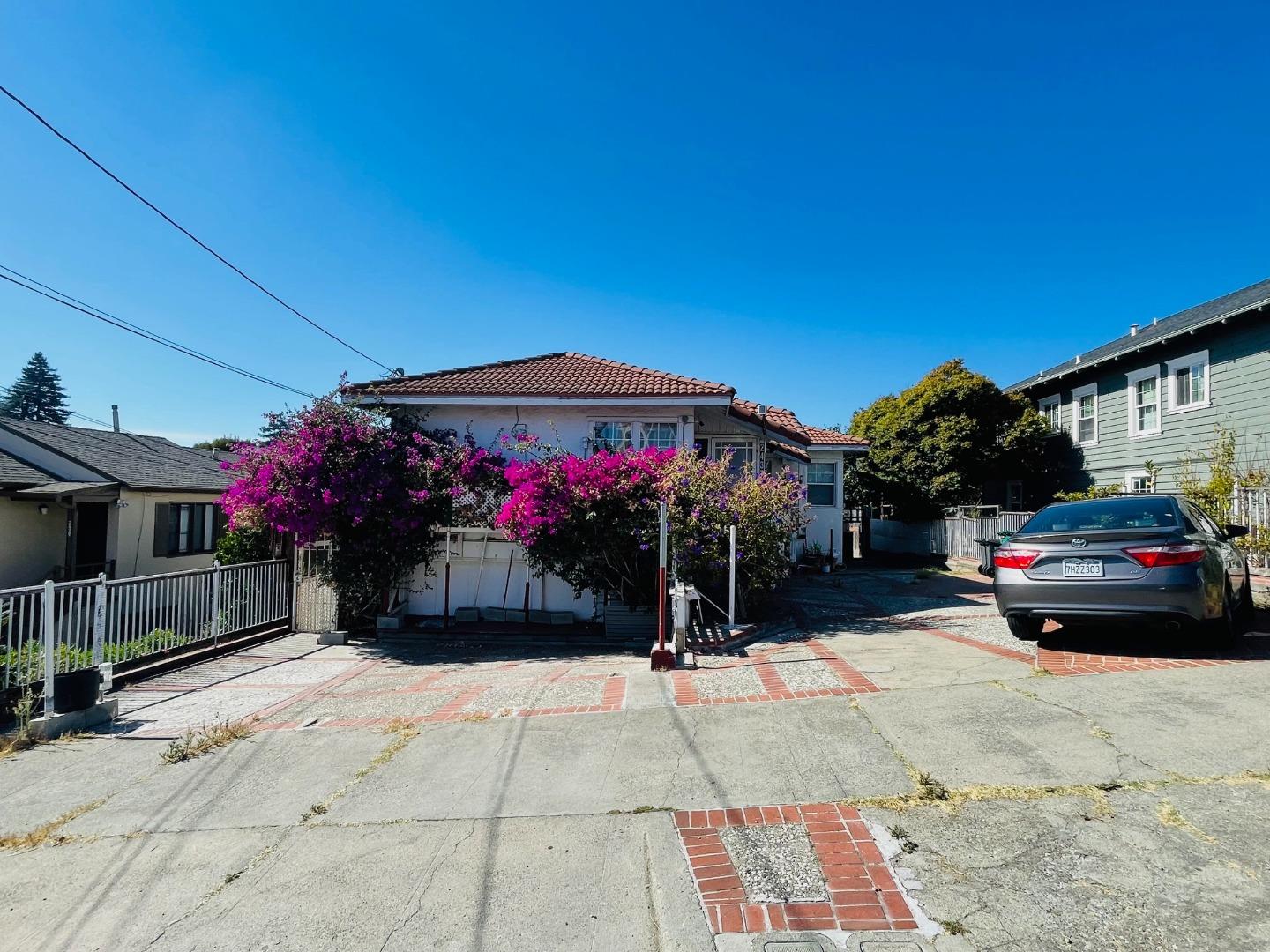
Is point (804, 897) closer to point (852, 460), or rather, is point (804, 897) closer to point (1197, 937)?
point (1197, 937)

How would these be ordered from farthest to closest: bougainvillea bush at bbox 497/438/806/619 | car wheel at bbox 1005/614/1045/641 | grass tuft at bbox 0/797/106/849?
bougainvillea bush at bbox 497/438/806/619 < car wheel at bbox 1005/614/1045/641 < grass tuft at bbox 0/797/106/849

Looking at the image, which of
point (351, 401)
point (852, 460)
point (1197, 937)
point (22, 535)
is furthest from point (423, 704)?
point (852, 460)

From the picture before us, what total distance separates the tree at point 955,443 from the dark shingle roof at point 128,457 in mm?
20032

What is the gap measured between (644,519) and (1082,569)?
5.24 metres

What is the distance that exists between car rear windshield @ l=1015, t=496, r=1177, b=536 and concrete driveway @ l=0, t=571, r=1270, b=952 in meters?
1.20

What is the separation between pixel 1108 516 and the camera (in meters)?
5.86

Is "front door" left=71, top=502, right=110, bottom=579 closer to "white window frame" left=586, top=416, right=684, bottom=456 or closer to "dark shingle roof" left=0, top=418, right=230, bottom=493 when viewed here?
"dark shingle roof" left=0, top=418, right=230, bottom=493

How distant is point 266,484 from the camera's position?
372 inches

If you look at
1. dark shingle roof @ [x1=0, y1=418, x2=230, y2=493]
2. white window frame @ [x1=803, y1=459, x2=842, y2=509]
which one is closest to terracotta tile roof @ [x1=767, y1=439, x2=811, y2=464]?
white window frame @ [x1=803, y1=459, x2=842, y2=509]

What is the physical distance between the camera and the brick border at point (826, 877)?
2457mm

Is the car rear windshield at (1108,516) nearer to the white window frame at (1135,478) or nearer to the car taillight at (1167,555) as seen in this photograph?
the car taillight at (1167,555)

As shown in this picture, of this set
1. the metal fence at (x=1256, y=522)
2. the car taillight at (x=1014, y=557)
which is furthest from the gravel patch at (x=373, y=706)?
the metal fence at (x=1256, y=522)

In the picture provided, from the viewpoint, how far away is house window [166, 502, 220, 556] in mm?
17344

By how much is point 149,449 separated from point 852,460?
2407 cm
